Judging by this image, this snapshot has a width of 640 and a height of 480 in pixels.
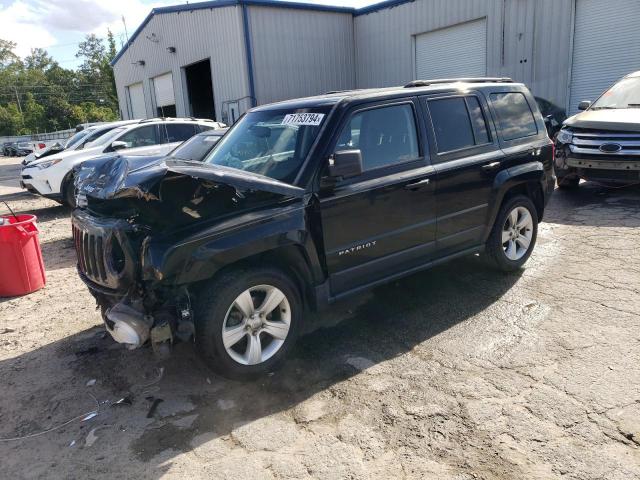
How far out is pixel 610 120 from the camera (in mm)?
8195

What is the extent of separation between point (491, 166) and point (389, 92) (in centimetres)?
130

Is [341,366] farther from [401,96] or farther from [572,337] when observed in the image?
[401,96]

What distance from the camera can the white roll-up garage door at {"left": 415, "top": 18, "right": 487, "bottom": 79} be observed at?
1672 cm

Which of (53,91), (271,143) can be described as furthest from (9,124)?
(271,143)

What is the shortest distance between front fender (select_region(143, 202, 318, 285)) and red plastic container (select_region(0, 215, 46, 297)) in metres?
3.21

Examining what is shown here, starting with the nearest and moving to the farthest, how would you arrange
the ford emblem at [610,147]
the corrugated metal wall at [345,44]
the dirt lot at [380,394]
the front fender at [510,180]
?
the dirt lot at [380,394] < the front fender at [510,180] < the ford emblem at [610,147] < the corrugated metal wall at [345,44]

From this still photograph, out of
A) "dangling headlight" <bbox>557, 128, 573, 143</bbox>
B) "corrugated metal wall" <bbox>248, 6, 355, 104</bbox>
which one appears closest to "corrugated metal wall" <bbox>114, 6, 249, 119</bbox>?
"corrugated metal wall" <bbox>248, 6, 355, 104</bbox>

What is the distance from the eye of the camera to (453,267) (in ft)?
18.5

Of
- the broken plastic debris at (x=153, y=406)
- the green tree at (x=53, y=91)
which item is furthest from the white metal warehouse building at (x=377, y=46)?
the green tree at (x=53, y=91)

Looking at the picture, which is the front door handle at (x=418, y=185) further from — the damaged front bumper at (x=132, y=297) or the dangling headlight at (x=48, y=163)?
the dangling headlight at (x=48, y=163)

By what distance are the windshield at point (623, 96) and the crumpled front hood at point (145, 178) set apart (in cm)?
792

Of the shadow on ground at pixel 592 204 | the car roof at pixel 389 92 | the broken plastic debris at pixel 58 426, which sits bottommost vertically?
the broken plastic debris at pixel 58 426

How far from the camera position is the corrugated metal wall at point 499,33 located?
14805mm

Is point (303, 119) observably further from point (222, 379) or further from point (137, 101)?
point (137, 101)
